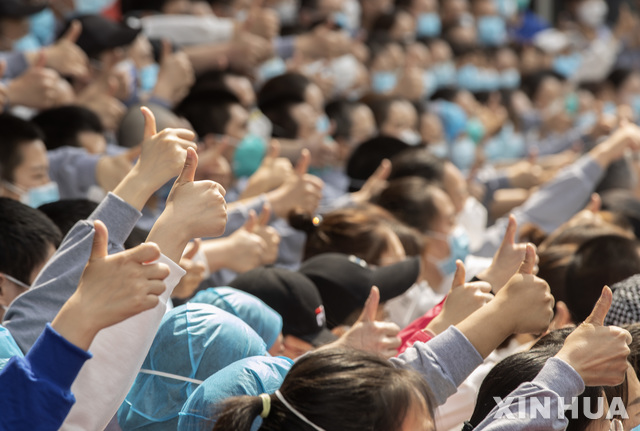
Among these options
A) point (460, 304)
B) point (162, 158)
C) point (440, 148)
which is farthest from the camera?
point (440, 148)

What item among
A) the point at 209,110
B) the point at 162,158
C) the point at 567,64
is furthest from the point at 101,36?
the point at 567,64

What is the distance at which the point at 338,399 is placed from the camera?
4.77 feet

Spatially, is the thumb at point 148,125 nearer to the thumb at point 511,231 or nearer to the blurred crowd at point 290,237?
the blurred crowd at point 290,237

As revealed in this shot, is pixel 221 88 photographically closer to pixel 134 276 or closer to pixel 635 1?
pixel 134 276

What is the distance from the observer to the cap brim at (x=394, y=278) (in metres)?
2.75

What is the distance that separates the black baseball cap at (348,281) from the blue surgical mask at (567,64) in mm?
7294

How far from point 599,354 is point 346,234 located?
1566 mm

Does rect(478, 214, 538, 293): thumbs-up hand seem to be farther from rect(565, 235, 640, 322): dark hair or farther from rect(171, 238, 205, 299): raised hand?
rect(171, 238, 205, 299): raised hand

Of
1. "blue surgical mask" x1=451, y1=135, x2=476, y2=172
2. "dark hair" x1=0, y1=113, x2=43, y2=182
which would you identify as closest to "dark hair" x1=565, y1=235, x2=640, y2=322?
"dark hair" x1=0, y1=113, x2=43, y2=182

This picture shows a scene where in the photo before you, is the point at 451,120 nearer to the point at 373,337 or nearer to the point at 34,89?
the point at 34,89

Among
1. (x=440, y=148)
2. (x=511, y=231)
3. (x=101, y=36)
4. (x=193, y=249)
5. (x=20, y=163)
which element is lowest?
(x=440, y=148)

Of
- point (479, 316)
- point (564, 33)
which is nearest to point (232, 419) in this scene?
point (479, 316)

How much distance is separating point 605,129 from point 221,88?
7.43 ft

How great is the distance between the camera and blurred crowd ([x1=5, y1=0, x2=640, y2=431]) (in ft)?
4.96
